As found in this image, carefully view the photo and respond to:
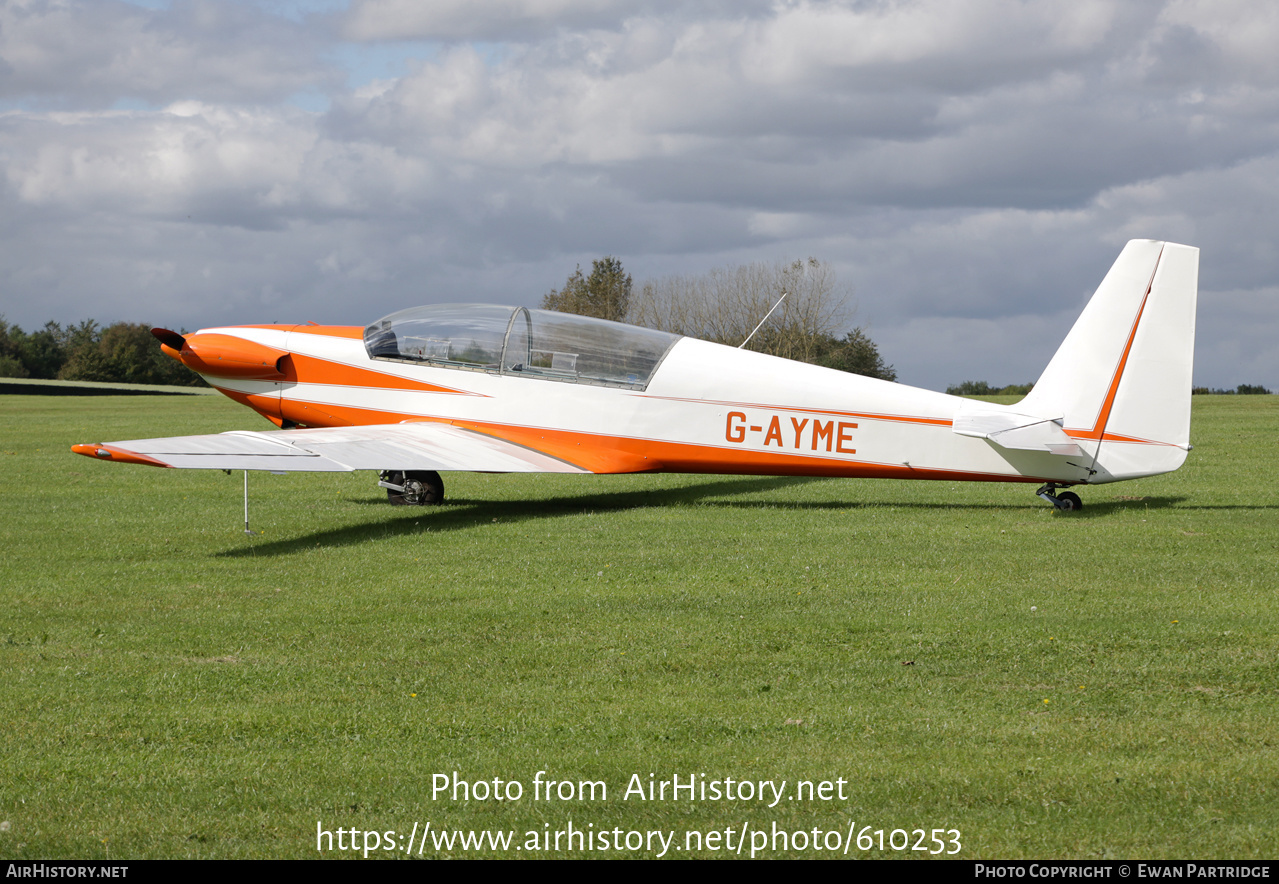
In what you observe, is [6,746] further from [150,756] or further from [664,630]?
[664,630]

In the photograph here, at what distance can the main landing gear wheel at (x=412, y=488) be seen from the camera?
45.2 ft

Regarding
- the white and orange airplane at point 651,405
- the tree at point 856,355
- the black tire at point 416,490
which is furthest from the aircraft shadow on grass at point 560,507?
the tree at point 856,355

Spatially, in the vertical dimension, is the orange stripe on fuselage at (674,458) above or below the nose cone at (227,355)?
below

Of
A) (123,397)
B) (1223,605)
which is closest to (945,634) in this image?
(1223,605)

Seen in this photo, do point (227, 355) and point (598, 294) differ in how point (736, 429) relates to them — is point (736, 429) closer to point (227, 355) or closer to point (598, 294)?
point (227, 355)

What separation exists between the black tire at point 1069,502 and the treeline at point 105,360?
6952cm

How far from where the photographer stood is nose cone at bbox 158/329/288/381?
1457 centimetres

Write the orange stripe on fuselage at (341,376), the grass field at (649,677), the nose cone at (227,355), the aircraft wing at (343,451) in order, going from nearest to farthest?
the grass field at (649,677), the aircraft wing at (343,451), the orange stripe on fuselage at (341,376), the nose cone at (227,355)

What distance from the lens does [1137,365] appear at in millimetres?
11211

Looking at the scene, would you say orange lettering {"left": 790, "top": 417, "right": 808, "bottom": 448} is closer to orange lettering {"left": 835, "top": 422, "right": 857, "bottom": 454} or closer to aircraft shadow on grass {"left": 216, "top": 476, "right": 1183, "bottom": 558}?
orange lettering {"left": 835, "top": 422, "right": 857, "bottom": 454}

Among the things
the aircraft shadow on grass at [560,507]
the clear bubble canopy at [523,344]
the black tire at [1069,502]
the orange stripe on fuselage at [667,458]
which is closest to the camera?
the aircraft shadow on grass at [560,507]

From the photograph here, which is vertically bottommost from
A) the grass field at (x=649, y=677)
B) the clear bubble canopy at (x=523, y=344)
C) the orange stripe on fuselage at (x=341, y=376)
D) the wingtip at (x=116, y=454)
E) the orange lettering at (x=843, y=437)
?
the grass field at (x=649, y=677)

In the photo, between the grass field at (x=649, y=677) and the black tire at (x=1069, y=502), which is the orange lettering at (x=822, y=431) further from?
the black tire at (x=1069, y=502)

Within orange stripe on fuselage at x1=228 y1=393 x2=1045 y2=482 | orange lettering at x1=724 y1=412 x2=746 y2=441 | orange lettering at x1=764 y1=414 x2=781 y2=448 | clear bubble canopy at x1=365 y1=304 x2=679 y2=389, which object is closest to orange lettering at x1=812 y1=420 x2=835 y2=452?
orange stripe on fuselage at x1=228 y1=393 x2=1045 y2=482
